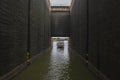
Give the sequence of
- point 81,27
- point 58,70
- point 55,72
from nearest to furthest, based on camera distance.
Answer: point 55,72 → point 58,70 → point 81,27

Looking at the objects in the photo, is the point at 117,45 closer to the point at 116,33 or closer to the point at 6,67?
the point at 116,33

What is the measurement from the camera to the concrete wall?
47.0 m

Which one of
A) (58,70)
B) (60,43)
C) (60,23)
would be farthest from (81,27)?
(60,43)

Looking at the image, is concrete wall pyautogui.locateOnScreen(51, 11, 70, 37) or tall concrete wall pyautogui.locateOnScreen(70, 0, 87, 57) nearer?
tall concrete wall pyautogui.locateOnScreen(70, 0, 87, 57)

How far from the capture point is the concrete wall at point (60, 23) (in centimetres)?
4700

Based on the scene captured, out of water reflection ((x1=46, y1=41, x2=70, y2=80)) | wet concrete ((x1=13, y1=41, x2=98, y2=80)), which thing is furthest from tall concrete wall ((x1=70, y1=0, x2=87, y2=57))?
wet concrete ((x1=13, y1=41, x2=98, y2=80))

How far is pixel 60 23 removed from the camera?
46.9 meters

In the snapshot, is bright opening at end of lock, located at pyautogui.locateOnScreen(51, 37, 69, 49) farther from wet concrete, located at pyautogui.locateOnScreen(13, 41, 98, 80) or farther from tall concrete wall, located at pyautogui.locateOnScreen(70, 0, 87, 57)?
wet concrete, located at pyautogui.locateOnScreen(13, 41, 98, 80)

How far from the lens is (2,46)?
9.91 metres

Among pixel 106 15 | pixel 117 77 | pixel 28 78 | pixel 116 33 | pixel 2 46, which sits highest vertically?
pixel 106 15

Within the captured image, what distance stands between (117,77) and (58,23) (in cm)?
3947

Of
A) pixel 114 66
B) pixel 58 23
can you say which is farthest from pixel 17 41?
pixel 58 23

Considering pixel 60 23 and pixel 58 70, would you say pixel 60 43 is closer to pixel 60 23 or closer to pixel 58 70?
pixel 60 23

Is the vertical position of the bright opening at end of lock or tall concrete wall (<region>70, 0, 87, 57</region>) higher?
tall concrete wall (<region>70, 0, 87, 57</region>)
